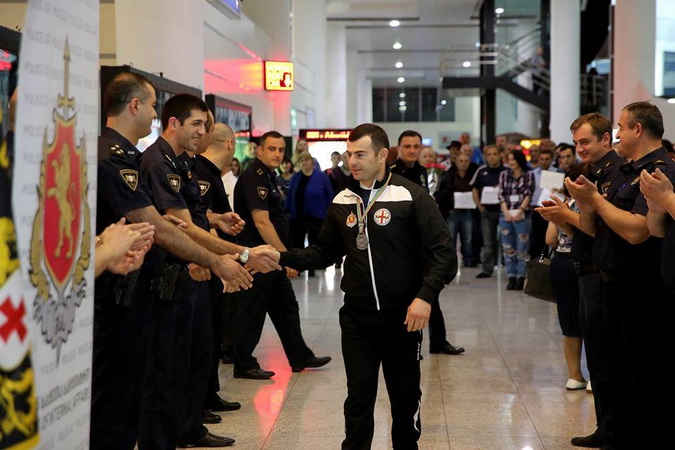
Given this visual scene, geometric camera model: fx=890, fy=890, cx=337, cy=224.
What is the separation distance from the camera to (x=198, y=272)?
435 centimetres

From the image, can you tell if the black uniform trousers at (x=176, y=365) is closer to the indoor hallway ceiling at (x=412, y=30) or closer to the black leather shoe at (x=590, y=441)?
the black leather shoe at (x=590, y=441)

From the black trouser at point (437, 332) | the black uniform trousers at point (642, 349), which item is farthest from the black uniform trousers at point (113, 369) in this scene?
the black trouser at point (437, 332)

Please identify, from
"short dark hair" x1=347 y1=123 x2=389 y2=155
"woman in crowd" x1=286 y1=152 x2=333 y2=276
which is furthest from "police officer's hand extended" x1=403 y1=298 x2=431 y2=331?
"woman in crowd" x1=286 y1=152 x2=333 y2=276

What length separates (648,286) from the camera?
414 cm

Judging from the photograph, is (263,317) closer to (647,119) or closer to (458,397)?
(458,397)

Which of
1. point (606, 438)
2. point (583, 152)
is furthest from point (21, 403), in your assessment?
point (583, 152)

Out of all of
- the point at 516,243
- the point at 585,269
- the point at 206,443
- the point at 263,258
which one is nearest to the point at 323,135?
the point at 516,243

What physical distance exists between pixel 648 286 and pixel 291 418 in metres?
2.37

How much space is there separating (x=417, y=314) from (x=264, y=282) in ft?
9.11

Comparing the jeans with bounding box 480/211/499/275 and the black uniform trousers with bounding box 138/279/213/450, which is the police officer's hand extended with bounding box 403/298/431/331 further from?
the jeans with bounding box 480/211/499/275

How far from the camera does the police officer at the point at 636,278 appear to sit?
4125 millimetres

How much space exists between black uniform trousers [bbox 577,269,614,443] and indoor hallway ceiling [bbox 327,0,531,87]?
782 inches

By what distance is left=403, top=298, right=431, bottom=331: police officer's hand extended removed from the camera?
3.93 m

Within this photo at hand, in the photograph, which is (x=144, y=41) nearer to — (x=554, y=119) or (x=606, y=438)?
(x=606, y=438)
